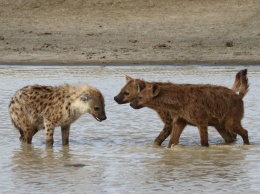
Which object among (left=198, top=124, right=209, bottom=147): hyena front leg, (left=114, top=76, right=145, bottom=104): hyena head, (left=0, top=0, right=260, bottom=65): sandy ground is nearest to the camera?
(left=198, top=124, right=209, bottom=147): hyena front leg

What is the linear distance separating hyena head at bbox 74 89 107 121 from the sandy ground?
1215 cm

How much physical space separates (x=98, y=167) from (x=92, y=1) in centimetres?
2163

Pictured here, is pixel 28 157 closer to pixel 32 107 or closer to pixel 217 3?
pixel 32 107

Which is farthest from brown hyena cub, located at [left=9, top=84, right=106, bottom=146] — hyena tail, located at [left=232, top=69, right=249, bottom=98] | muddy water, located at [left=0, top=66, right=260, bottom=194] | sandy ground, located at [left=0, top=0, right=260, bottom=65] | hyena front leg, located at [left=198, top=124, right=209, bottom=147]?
sandy ground, located at [left=0, top=0, right=260, bottom=65]

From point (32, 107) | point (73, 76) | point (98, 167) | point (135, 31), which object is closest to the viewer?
point (98, 167)

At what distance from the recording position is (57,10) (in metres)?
28.9

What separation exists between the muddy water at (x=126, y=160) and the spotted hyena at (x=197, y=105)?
240 mm

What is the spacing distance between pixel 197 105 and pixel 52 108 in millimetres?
1589

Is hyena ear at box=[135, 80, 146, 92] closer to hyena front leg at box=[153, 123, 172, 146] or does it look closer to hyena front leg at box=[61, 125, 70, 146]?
hyena front leg at box=[153, 123, 172, 146]

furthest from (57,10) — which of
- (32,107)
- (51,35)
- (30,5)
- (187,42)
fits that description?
(32,107)

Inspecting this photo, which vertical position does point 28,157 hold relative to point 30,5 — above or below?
below

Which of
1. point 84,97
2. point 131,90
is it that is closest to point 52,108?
point 84,97

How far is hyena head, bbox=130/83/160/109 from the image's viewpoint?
9.78 m

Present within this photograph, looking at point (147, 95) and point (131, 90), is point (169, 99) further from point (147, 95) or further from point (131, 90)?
point (131, 90)
